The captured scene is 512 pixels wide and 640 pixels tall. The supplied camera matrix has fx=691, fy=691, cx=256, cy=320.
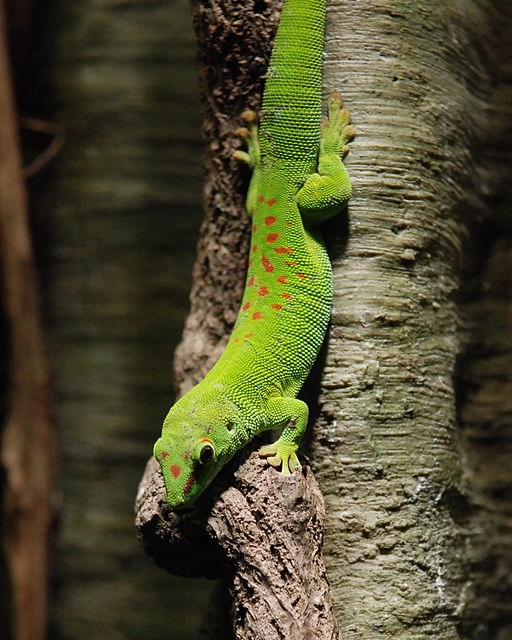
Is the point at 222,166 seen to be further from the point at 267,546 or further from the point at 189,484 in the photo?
the point at 267,546

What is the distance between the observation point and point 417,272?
196 centimetres

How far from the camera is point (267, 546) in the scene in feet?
5.24

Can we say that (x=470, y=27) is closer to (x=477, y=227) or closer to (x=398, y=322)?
(x=477, y=227)

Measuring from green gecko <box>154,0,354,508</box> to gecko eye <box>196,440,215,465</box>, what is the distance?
162 millimetres

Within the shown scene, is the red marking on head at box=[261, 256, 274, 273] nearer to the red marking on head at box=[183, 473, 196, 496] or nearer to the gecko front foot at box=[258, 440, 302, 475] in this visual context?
the gecko front foot at box=[258, 440, 302, 475]

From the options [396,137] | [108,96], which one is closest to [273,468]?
[396,137]

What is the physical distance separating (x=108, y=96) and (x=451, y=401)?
218 centimetres

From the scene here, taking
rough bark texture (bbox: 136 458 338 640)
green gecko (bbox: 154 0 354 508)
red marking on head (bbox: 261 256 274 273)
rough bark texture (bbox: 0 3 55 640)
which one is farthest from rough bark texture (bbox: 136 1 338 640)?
rough bark texture (bbox: 0 3 55 640)

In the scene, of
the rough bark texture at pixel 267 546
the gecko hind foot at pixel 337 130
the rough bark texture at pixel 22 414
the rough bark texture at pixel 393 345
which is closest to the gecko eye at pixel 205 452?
the rough bark texture at pixel 267 546

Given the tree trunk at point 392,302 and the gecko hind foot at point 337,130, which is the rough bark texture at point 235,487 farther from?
the gecko hind foot at point 337,130

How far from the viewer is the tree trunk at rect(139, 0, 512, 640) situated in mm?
1858

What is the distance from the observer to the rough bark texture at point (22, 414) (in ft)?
9.75

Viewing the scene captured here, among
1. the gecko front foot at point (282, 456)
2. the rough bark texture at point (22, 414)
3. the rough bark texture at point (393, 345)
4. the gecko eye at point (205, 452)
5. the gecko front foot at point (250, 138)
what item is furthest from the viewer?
the rough bark texture at point (22, 414)

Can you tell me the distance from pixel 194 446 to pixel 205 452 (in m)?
0.03
